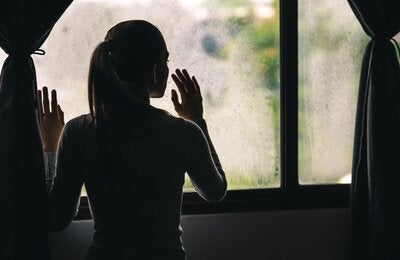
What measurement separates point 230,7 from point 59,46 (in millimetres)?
677

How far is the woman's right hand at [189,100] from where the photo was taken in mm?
1371

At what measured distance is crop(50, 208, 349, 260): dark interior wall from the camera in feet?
5.89

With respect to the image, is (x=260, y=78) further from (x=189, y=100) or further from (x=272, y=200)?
(x=189, y=100)

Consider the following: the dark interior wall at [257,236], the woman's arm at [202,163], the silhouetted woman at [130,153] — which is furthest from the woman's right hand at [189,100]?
the dark interior wall at [257,236]

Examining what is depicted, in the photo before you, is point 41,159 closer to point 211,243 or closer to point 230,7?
point 211,243

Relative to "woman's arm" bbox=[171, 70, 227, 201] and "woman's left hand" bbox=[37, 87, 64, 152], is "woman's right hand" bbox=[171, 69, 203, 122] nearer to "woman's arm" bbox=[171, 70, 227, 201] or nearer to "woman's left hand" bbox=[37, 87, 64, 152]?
"woman's arm" bbox=[171, 70, 227, 201]

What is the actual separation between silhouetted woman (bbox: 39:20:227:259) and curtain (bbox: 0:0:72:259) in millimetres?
428

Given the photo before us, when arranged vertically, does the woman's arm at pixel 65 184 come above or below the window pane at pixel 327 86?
below

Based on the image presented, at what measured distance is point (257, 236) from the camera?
195 centimetres

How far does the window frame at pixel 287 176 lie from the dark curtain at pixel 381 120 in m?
0.21

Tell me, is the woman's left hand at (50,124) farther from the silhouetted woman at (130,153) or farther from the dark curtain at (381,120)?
the dark curtain at (381,120)

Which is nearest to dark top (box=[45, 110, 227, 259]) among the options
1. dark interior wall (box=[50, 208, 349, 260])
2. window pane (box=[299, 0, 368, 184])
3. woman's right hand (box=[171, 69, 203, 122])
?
woman's right hand (box=[171, 69, 203, 122])

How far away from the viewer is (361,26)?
1983 millimetres

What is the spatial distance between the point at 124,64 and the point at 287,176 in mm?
1070
